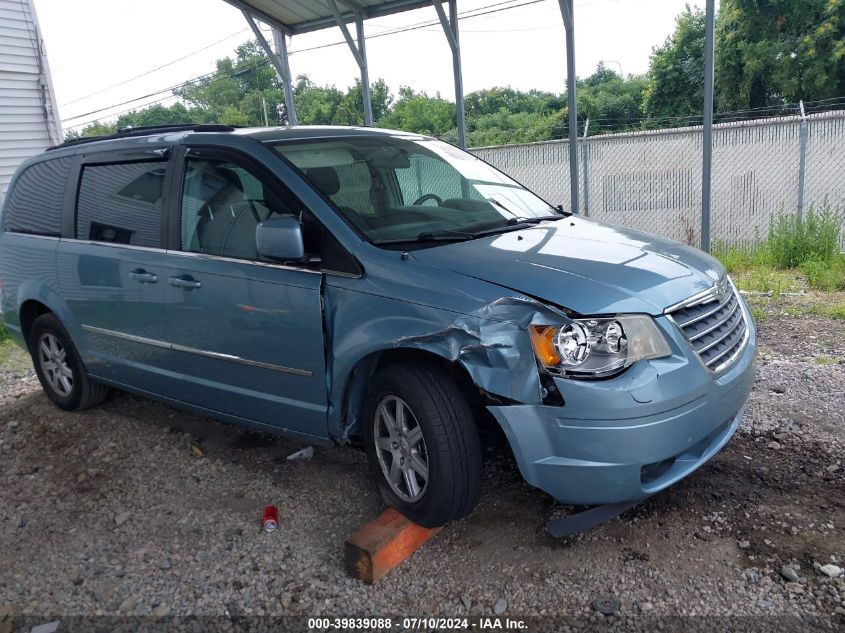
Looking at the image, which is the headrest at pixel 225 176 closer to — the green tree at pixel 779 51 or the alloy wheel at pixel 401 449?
the alloy wheel at pixel 401 449

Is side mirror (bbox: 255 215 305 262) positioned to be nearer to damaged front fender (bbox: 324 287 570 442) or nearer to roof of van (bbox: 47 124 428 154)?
damaged front fender (bbox: 324 287 570 442)

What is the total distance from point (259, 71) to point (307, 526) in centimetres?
5048

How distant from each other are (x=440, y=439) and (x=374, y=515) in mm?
803

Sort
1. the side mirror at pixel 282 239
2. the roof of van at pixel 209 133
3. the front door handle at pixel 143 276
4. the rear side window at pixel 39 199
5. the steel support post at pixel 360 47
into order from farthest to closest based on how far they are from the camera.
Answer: the steel support post at pixel 360 47 < the rear side window at pixel 39 199 < the front door handle at pixel 143 276 < the roof of van at pixel 209 133 < the side mirror at pixel 282 239

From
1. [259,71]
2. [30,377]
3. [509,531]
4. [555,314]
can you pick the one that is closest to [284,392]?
[509,531]

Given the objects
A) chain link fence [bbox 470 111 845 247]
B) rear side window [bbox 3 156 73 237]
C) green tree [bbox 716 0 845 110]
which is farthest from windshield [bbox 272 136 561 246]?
green tree [bbox 716 0 845 110]

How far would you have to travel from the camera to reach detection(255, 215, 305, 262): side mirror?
121 inches

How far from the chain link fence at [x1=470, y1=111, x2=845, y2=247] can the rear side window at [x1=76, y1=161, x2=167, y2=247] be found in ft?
29.1

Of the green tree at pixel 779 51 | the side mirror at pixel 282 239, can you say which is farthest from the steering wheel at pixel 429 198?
the green tree at pixel 779 51

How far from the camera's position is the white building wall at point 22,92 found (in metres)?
10.8

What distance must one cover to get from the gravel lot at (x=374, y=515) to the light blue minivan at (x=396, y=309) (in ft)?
1.14

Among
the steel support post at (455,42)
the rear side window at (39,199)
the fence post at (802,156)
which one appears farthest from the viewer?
the fence post at (802,156)

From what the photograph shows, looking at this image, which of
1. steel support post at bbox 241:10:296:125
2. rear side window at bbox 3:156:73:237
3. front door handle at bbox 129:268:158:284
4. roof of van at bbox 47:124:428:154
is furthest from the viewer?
steel support post at bbox 241:10:296:125

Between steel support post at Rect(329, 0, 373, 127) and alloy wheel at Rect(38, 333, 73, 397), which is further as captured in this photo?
steel support post at Rect(329, 0, 373, 127)
